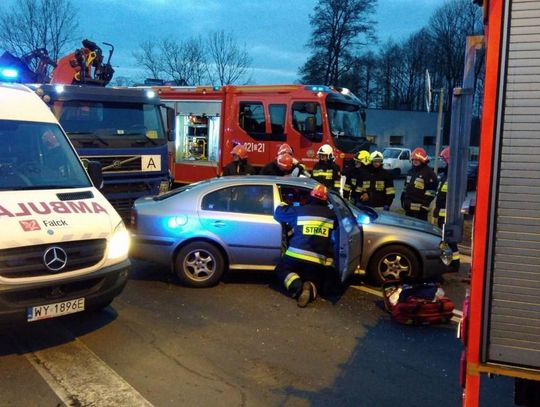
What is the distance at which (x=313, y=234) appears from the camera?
6.21m

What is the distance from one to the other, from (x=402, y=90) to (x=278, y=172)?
218 feet

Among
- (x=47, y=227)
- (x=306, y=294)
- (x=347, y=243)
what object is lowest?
(x=306, y=294)

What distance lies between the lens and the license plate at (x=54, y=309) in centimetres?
421

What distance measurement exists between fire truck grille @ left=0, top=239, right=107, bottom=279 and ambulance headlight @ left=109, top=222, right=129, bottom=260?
114mm

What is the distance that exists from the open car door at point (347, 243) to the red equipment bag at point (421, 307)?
613mm

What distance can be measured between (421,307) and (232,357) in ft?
6.87

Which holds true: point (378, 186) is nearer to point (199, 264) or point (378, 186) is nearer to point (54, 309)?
point (199, 264)

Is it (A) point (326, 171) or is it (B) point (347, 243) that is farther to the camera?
(A) point (326, 171)

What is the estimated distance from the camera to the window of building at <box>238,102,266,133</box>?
13.0 meters

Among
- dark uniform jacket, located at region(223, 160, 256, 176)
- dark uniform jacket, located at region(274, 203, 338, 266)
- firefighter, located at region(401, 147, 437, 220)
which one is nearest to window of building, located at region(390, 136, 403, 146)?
dark uniform jacket, located at region(223, 160, 256, 176)

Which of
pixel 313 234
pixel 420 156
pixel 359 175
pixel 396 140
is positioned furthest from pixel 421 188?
pixel 396 140

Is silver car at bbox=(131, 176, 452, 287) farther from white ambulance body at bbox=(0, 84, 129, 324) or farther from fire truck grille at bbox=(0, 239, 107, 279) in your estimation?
fire truck grille at bbox=(0, 239, 107, 279)

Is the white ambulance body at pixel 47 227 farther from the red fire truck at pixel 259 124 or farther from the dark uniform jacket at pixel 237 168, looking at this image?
the red fire truck at pixel 259 124

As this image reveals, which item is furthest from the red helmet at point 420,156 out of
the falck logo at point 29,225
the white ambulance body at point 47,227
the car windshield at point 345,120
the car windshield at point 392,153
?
the car windshield at point 392,153
